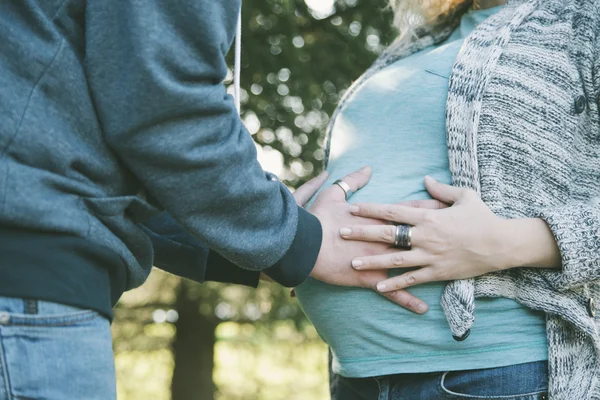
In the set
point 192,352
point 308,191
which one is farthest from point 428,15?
point 192,352

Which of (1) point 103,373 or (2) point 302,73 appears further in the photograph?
(2) point 302,73

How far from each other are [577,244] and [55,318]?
97cm

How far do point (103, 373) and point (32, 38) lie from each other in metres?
0.46

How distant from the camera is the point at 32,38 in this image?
95cm

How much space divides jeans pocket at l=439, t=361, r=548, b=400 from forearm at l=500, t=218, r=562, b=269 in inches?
8.3

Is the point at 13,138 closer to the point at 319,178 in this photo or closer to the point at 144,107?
the point at 144,107

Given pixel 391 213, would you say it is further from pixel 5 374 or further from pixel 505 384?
pixel 5 374

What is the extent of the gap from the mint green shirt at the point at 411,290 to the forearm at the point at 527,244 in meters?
0.10

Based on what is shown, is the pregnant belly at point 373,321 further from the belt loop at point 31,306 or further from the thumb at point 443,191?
the belt loop at point 31,306

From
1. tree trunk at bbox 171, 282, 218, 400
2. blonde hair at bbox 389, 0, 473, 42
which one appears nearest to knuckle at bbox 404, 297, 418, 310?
blonde hair at bbox 389, 0, 473, 42

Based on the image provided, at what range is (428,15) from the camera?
80.7 inches

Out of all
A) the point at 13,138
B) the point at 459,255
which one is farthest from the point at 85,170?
the point at 459,255

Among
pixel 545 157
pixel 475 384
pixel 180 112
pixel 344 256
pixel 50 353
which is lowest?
pixel 475 384

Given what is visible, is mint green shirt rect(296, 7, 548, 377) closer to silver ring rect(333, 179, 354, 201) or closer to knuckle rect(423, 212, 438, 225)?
silver ring rect(333, 179, 354, 201)
